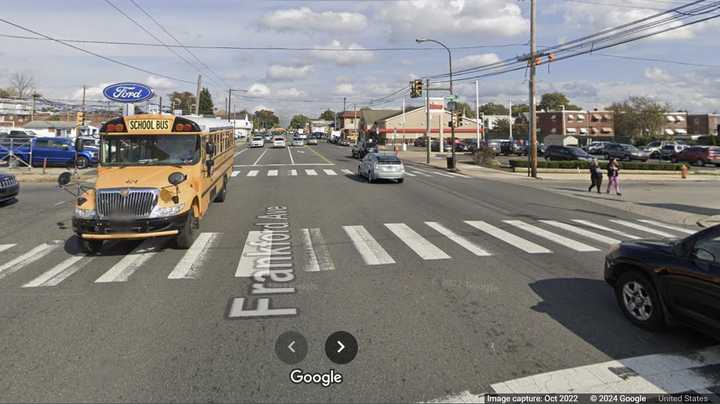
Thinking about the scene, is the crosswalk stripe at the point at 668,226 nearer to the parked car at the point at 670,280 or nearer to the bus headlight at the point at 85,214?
the parked car at the point at 670,280

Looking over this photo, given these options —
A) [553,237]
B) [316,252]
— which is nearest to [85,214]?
[316,252]

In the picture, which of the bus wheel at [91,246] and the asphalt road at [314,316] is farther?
the bus wheel at [91,246]

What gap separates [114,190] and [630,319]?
26.8 ft

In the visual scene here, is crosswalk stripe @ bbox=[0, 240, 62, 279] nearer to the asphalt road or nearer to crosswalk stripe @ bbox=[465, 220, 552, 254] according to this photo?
the asphalt road

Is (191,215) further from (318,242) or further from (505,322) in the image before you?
(505,322)

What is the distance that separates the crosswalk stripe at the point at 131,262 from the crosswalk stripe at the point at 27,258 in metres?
1.65

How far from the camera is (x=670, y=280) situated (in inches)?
208

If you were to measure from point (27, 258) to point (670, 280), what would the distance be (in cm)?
1025

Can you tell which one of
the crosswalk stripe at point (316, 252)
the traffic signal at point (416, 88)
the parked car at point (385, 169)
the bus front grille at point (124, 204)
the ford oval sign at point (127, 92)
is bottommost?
the crosswalk stripe at point (316, 252)

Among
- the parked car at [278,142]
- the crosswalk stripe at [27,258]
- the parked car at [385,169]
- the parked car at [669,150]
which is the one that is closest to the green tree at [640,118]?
the parked car at [669,150]

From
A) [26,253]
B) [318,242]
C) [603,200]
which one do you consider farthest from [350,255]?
[603,200]

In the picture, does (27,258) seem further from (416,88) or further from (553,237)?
(416,88)

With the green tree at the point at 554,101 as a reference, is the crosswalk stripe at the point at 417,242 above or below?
below

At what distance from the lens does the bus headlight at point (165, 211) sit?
8.72 m
